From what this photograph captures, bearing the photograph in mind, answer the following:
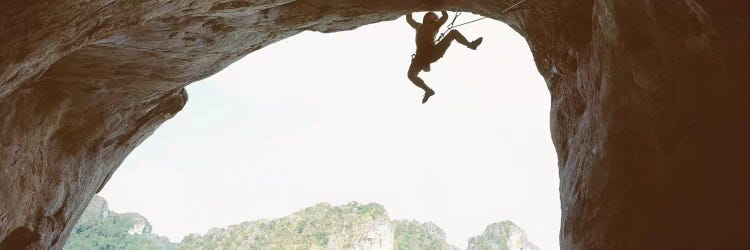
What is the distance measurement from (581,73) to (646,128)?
1477mm

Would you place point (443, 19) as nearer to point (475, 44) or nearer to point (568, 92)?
point (475, 44)

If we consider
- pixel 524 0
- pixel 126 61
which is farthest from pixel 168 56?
pixel 524 0

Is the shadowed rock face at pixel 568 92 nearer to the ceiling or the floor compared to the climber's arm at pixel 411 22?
nearer to the floor

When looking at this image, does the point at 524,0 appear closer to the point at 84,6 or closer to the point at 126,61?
the point at 84,6

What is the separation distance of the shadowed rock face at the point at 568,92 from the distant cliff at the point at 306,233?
163ft

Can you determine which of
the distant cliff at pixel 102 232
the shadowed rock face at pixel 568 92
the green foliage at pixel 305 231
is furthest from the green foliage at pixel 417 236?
the shadowed rock face at pixel 568 92

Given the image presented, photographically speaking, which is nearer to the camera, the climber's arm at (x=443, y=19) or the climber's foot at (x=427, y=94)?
the climber's arm at (x=443, y=19)

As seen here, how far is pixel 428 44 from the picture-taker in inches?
348

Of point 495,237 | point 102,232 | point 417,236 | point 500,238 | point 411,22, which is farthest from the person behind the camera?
point 417,236

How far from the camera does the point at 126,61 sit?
26.1 ft

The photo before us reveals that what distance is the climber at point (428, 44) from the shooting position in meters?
8.70

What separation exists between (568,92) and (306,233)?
54537 mm

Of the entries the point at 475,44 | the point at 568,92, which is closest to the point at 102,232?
the point at 475,44

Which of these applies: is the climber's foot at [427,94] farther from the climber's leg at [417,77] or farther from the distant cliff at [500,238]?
the distant cliff at [500,238]
